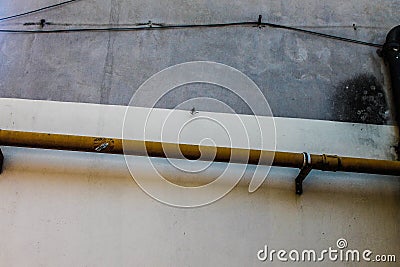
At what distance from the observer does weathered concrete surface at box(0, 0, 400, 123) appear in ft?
7.62

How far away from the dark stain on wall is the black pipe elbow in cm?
6

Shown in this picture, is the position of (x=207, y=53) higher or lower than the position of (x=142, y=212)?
higher

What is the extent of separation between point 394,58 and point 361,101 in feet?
1.22

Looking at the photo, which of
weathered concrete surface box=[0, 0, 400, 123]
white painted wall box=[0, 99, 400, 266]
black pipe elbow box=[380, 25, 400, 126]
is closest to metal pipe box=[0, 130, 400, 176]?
white painted wall box=[0, 99, 400, 266]

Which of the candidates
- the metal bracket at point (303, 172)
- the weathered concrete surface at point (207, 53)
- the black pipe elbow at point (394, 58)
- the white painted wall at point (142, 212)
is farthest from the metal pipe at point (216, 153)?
the black pipe elbow at point (394, 58)

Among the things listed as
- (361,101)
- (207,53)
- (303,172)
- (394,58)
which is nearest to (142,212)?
(303,172)

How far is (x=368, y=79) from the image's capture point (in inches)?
97.3

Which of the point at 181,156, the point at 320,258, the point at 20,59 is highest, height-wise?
the point at 20,59

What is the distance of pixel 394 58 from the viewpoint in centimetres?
245

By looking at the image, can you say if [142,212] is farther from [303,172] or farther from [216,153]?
[303,172]

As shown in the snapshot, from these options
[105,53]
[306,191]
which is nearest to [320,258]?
[306,191]

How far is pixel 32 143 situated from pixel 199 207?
0.93 metres

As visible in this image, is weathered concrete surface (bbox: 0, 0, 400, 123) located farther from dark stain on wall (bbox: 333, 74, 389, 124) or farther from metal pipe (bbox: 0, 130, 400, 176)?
metal pipe (bbox: 0, 130, 400, 176)

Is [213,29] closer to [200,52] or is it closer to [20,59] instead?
[200,52]
